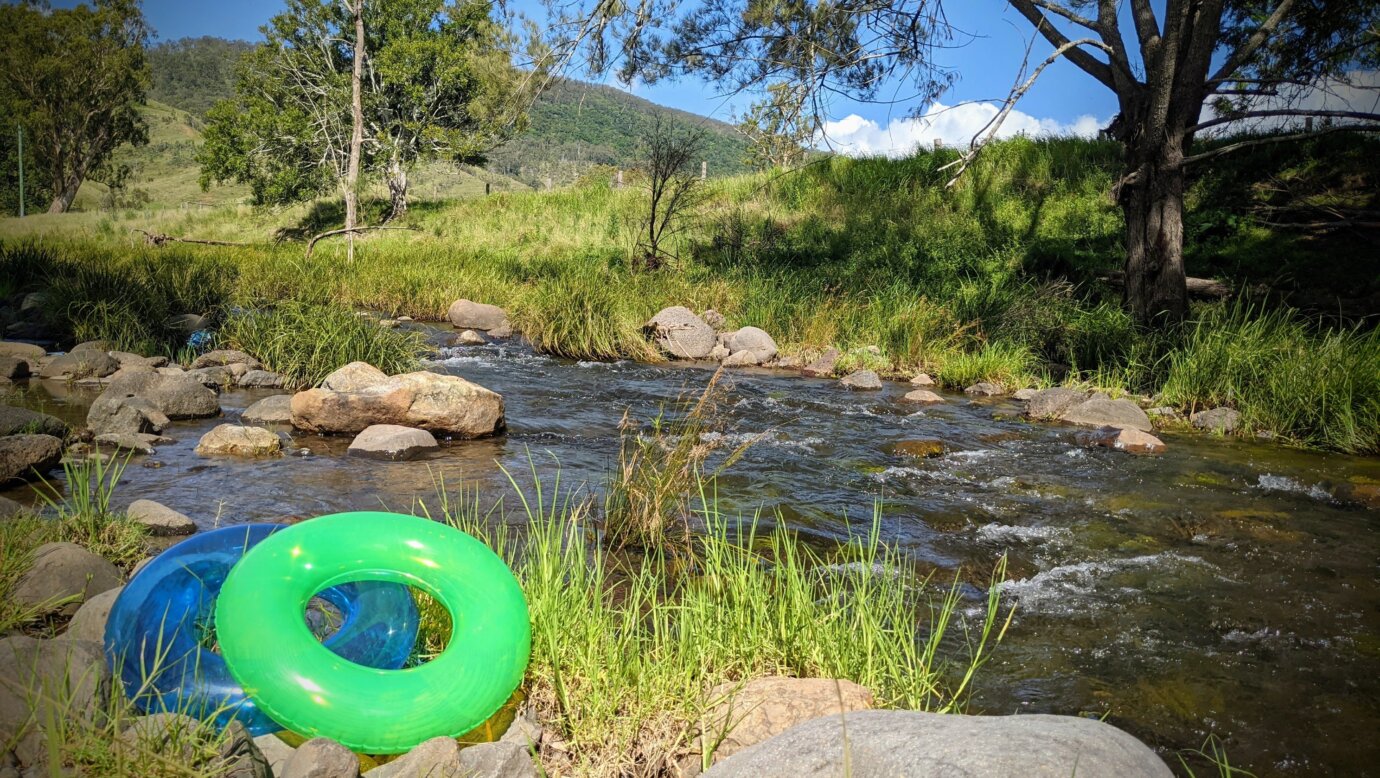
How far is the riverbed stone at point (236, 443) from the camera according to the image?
6.25m

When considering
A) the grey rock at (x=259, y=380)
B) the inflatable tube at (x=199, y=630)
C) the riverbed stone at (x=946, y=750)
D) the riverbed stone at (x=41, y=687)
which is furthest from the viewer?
the grey rock at (x=259, y=380)

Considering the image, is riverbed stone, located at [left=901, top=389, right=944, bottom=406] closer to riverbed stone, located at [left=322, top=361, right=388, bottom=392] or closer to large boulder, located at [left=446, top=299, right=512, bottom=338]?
riverbed stone, located at [left=322, top=361, right=388, bottom=392]

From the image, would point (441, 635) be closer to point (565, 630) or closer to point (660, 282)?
point (565, 630)

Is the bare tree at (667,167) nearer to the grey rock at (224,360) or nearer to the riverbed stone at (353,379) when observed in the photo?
the grey rock at (224,360)

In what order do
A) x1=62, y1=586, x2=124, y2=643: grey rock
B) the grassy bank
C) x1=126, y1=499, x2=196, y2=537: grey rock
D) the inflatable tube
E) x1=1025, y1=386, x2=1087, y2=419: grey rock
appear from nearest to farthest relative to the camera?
the inflatable tube < x1=62, y1=586, x2=124, y2=643: grey rock < x1=126, y1=499, x2=196, y2=537: grey rock < x1=1025, y1=386, x2=1087, y2=419: grey rock < the grassy bank

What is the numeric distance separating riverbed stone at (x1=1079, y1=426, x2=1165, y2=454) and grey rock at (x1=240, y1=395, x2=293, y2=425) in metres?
7.03

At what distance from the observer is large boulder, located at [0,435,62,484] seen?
17.1ft

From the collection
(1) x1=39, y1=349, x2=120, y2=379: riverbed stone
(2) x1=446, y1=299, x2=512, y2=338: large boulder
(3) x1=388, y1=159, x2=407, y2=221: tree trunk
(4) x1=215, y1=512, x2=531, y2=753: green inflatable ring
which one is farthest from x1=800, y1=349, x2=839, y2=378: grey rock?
(3) x1=388, y1=159, x2=407, y2=221: tree trunk

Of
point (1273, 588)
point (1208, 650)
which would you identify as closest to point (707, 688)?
point (1208, 650)

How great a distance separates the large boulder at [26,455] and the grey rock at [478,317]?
8.86m

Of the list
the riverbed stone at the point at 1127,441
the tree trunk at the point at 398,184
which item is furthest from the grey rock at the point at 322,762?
the tree trunk at the point at 398,184

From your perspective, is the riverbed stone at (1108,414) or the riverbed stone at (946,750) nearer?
the riverbed stone at (946,750)

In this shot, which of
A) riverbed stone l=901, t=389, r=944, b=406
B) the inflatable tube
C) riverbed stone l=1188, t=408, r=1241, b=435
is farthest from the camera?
riverbed stone l=901, t=389, r=944, b=406

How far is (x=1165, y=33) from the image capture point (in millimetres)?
9852
